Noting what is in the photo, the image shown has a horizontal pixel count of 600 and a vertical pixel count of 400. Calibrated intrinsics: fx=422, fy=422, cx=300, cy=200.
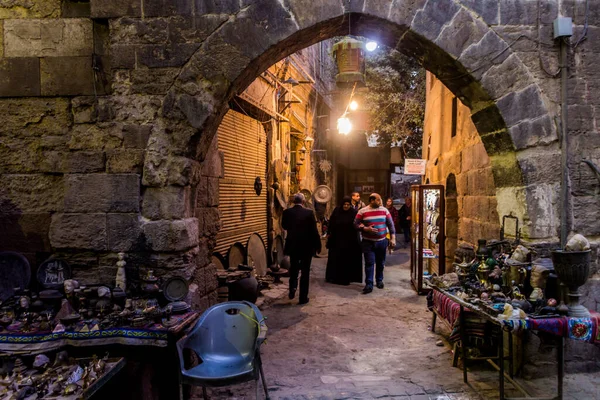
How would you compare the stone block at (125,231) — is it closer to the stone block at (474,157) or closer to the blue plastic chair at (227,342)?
the blue plastic chair at (227,342)

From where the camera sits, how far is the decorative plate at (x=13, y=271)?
376cm

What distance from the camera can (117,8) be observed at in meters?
3.79

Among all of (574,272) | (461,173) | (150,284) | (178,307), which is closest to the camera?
(574,272)

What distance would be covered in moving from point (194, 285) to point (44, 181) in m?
1.67

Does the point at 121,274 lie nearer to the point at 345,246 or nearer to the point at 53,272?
the point at 53,272

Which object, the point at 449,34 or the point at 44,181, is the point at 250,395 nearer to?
the point at 44,181

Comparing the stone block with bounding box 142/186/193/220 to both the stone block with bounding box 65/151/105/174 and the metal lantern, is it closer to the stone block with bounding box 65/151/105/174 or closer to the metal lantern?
the stone block with bounding box 65/151/105/174

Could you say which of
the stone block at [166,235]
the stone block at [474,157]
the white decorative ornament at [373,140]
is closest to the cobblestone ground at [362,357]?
the stone block at [166,235]

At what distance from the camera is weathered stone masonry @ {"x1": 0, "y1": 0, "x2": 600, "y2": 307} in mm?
3758

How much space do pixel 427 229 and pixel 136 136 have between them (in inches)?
202

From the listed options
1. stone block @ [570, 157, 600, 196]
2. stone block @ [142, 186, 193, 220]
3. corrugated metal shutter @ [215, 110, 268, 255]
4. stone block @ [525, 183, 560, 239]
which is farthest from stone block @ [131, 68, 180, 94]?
stone block @ [570, 157, 600, 196]

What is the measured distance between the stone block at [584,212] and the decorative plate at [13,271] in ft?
16.3

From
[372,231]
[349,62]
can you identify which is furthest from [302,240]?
[349,62]

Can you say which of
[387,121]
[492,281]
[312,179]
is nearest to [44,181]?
[492,281]
